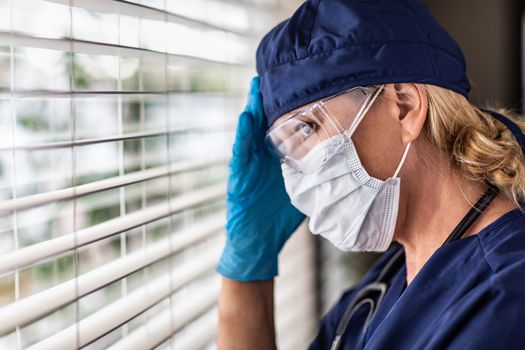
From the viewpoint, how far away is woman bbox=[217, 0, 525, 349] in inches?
35.8

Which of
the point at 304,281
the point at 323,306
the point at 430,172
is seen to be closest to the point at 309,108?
the point at 430,172

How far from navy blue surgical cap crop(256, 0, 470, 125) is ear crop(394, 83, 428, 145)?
0.06 ft

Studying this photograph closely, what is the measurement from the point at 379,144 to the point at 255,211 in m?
0.39

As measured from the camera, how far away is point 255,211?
Answer: 124cm

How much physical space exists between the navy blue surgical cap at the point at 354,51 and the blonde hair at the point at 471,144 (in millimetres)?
37

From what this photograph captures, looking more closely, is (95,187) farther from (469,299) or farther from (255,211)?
(469,299)

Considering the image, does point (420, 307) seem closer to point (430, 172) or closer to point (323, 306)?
point (430, 172)

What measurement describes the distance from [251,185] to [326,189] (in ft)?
0.85

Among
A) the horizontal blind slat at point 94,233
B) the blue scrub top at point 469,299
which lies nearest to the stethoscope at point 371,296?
the blue scrub top at point 469,299

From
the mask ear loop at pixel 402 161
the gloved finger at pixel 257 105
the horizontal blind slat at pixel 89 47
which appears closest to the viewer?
the horizontal blind slat at pixel 89 47

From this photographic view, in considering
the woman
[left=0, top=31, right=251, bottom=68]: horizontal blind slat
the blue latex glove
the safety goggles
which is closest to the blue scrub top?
the woman

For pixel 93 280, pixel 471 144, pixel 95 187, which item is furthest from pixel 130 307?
pixel 471 144

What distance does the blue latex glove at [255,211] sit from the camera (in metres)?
1.18

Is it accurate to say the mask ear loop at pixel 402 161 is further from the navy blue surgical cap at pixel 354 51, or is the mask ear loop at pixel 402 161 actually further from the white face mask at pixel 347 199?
the navy blue surgical cap at pixel 354 51
